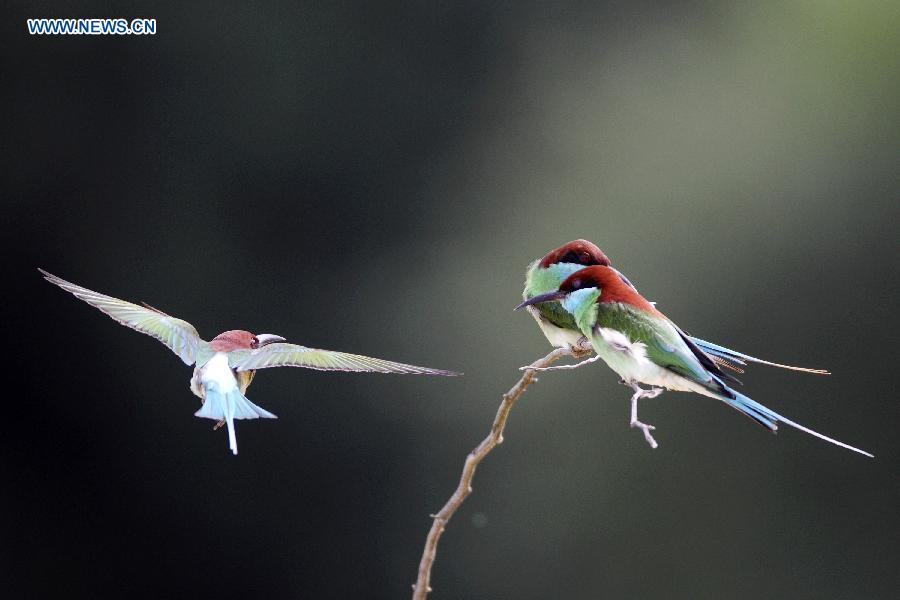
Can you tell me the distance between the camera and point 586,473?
627 centimetres

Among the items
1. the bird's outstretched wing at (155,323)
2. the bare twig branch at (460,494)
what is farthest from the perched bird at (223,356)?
the bare twig branch at (460,494)

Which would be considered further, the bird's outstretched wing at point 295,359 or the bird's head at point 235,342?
the bird's head at point 235,342

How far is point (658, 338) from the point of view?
1.48m

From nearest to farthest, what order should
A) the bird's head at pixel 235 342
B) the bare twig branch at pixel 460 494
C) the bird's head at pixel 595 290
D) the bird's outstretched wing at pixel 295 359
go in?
the bare twig branch at pixel 460 494, the bird's outstretched wing at pixel 295 359, the bird's head at pixel 235 342, the bird's head at pixel 595 290

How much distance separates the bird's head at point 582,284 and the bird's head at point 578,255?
0.22m

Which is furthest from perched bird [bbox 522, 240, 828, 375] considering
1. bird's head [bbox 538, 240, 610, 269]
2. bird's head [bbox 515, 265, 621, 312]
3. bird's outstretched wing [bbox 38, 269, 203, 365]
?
bird's outstretched wing [bbox 38, 269, 203, 365]

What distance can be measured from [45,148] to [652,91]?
3262mm

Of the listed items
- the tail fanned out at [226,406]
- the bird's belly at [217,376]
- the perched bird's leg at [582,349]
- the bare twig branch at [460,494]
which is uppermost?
the perched bird's leg at [582,349]

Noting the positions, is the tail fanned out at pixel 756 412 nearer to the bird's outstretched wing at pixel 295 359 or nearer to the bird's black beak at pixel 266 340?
the bird's outstretched wing at pixel 295 359

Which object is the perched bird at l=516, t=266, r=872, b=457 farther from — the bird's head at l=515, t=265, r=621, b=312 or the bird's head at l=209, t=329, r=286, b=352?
the bird's head at l=209, t=329, r=286, b=352

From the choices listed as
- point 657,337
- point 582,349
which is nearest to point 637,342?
point 657,337

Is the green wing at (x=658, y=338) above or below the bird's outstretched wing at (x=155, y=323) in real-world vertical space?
below

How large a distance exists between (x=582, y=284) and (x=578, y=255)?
33cm

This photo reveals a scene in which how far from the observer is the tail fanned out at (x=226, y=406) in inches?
47.6
